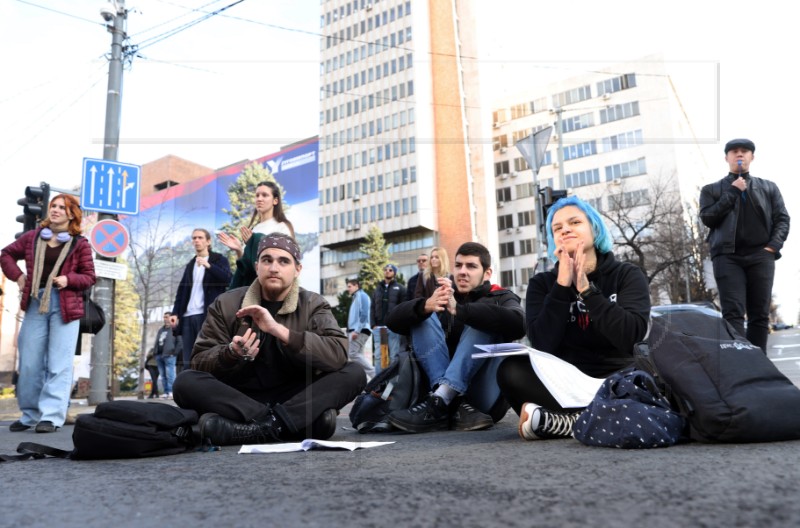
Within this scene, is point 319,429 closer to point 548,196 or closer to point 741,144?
point 741,144

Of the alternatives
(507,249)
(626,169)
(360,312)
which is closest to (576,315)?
(360,312)

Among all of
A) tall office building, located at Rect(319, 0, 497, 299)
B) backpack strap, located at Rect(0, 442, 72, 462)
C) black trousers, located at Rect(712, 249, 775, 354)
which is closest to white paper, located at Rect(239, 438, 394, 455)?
backpack strap, located at Rect(0, 442, 72, 462)

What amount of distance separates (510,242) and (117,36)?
54.3 m

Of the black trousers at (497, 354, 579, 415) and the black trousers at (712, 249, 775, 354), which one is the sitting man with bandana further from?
the black trousers at (712, 249, 775, 354)

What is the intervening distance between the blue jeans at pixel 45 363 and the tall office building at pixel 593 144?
4826 cm

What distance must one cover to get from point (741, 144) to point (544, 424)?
3.50 metres

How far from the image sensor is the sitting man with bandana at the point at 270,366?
11.2 ft

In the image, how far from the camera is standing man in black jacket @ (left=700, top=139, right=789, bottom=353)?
516 cm

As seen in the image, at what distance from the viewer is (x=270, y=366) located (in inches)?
146

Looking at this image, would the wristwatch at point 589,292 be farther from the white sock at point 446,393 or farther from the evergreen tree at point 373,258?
the evergreen tree at point 373,258

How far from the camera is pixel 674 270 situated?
105ft

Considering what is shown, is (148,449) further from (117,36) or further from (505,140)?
(505,140)

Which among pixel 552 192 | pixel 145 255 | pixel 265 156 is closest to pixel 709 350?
pixel 552 192

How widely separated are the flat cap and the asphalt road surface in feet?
11.6
